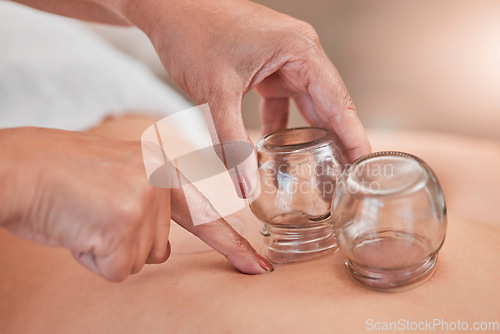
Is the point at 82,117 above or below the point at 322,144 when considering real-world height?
below

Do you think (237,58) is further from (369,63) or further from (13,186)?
(369,63)

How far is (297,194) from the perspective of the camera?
0.57 meters

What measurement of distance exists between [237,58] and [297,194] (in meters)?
0.20

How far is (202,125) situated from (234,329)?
0.64 metres

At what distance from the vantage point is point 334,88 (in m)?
0.67

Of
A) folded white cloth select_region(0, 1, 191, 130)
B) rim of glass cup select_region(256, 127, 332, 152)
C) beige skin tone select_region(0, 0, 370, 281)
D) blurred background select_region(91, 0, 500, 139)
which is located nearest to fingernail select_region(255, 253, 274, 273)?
A: beige skin tone select_region(0, 0, 370, 281)

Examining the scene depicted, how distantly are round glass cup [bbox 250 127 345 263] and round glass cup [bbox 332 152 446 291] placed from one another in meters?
0.07

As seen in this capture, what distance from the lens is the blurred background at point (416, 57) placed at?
1232 millimetres

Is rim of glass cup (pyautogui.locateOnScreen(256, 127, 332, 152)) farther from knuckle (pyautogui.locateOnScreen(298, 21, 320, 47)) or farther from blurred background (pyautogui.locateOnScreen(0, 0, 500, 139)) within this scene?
blurred background (pyautogui.locateOnScreen(0, 0, 500, 139))

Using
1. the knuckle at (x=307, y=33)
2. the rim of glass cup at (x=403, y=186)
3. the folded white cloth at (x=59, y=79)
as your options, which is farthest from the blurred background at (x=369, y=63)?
the rim of glass cup at (x=403, y=186)

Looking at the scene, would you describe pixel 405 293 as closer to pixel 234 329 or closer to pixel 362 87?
pixel 234 329

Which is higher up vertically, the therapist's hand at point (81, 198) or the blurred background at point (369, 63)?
the therapist's hand at point (81, 198)

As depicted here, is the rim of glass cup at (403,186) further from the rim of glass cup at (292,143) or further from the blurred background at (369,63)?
the blurred background at (369,63)

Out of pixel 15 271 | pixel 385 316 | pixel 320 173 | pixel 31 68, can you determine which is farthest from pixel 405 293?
pixel 31 68
